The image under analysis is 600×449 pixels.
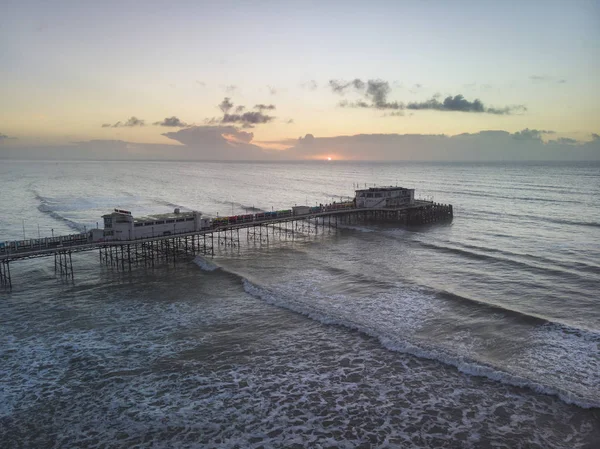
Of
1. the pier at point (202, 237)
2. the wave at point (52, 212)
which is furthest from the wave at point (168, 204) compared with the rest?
the pier at point (202, 237)

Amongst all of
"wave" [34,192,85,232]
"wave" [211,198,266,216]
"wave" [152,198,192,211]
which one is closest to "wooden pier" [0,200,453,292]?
"wave" [34,192,85,232]

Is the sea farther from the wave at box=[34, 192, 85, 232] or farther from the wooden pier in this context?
the wave at box=[34, 192, 85, 232]

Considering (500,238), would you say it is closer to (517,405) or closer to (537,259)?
(537,259)

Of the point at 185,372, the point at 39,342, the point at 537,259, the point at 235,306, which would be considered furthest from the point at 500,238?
the point at 39,342

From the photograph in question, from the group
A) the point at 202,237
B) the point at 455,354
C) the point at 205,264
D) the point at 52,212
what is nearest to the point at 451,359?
the point at 455,354

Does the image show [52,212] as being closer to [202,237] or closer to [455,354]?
[202,237]

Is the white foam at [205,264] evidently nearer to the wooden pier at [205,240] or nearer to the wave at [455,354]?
the wooden pier at [205,240]
